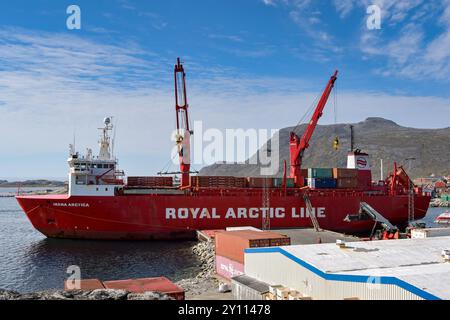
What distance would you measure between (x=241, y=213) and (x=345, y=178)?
12444 mm

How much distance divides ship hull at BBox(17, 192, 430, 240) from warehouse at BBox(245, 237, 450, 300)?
18.0 metres

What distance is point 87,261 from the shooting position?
97.8ft

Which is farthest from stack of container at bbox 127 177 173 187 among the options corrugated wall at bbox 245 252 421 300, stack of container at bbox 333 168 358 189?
corrugated wall at bbox 245 252 421 300

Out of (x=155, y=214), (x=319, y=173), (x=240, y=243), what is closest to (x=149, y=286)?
(x=240, y=243)

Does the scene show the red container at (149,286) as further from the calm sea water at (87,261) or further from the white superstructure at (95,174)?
the white superstructure at (95,174)

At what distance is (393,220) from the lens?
45688mm

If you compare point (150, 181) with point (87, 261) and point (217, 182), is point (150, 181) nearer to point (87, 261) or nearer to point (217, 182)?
point (217, 182)

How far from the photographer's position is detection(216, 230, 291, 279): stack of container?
2227 cm

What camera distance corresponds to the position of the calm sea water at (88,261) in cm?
2611

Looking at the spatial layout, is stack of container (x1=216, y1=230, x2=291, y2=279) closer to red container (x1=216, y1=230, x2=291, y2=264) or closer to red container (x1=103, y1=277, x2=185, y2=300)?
red container (x1=216, y1=230, x2=291, y2=264)

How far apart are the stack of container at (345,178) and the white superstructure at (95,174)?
2152cm
